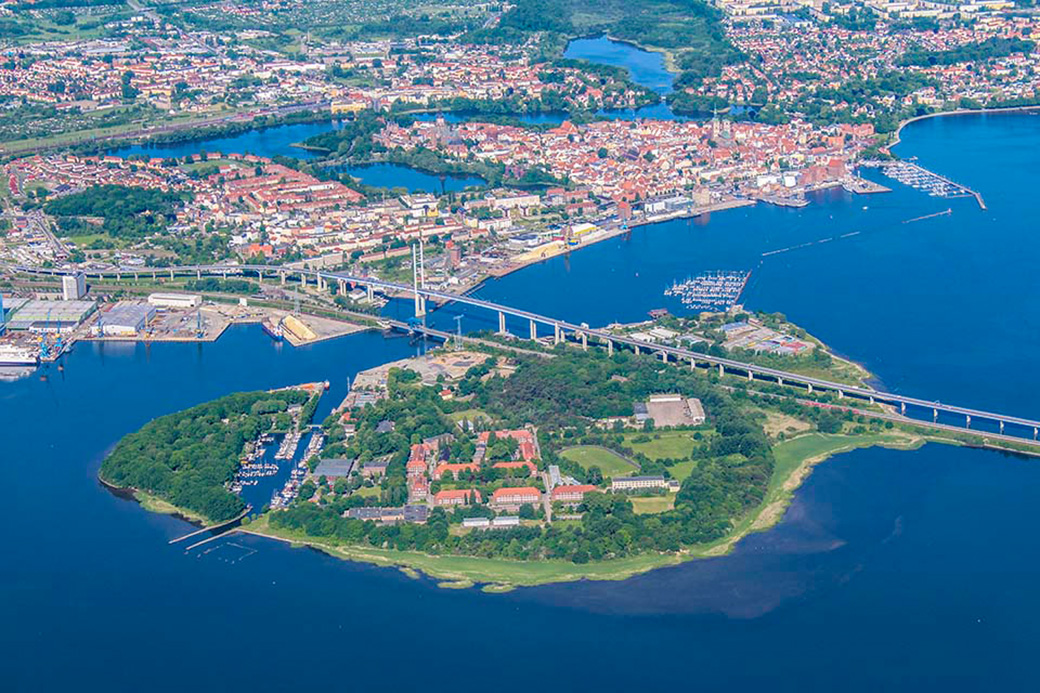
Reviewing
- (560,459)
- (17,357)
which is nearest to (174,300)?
(17,357)

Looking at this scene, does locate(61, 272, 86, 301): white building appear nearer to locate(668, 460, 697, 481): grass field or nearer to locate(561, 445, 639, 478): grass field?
locate(561, 445, 639, 478): grass field

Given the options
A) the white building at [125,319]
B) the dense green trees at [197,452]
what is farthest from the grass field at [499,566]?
the white building at [125,319]

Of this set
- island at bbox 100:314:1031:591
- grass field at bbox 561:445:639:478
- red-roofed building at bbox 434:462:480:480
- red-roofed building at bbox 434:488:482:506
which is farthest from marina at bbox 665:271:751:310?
red-roofed building at bbox 434:488:482:506

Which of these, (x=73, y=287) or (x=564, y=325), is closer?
(x=564, y=325)

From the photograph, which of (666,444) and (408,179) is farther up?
(408,179)

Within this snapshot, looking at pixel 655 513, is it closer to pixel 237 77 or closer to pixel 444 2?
pixel 237 77

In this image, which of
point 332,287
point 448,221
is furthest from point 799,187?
point 332,287

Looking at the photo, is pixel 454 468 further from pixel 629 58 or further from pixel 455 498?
pixel 629 58
